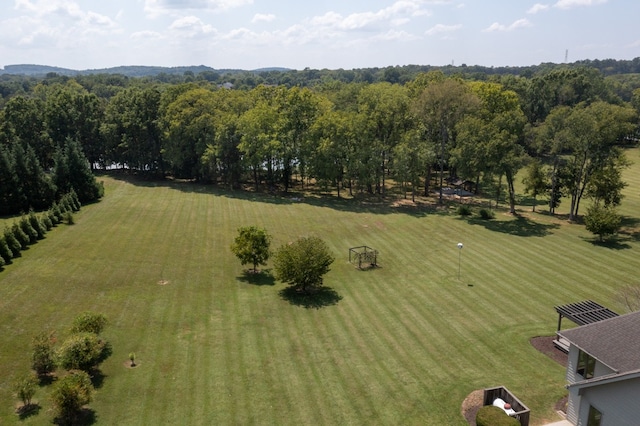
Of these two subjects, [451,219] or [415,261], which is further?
[451,219]

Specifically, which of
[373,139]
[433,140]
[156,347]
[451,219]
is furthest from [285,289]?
[433,140]

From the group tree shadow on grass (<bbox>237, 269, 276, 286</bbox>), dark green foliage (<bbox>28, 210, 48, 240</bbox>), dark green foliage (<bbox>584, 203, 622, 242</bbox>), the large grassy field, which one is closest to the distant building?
the large grassy field

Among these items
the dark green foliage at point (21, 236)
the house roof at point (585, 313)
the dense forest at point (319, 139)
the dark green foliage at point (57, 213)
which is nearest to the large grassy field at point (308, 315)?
the dark green foliage at point (21, 236)

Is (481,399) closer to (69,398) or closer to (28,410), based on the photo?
(69,398)

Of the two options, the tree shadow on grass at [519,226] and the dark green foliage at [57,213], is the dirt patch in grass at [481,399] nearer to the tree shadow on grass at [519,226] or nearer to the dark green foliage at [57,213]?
the tree shadow on grass at [519,226]

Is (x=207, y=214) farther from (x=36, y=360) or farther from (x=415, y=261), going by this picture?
(x=36, y=360)

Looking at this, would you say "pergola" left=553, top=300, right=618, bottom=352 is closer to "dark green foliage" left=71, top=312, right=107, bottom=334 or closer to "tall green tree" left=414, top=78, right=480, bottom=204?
"dark green foliage" left=71, top=312, right=107, bottom=334
